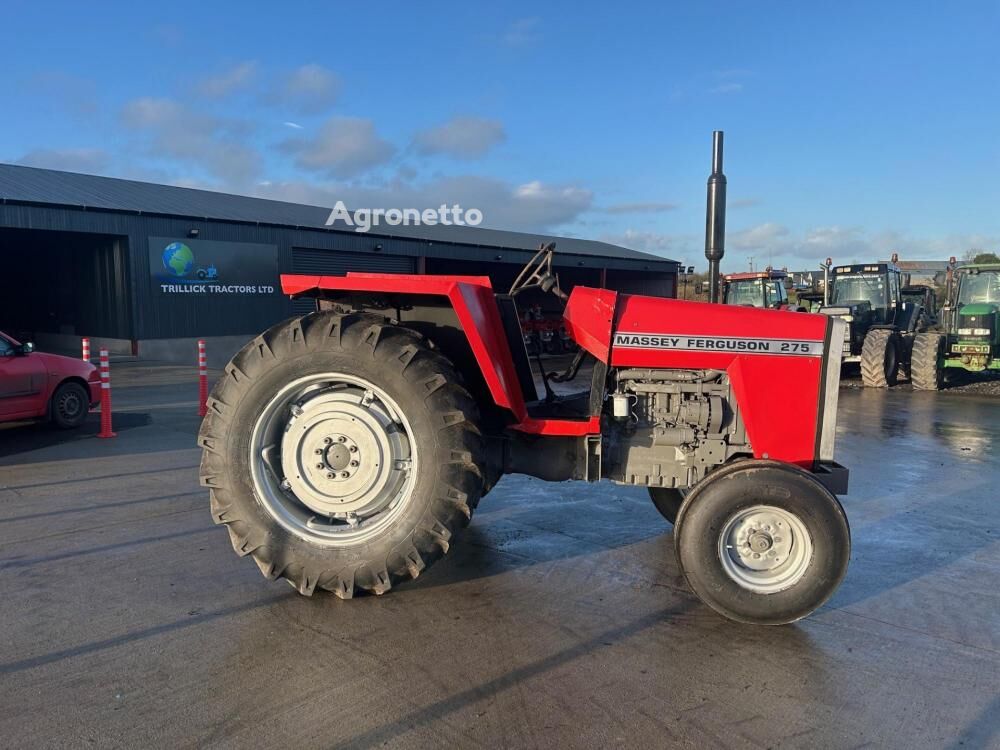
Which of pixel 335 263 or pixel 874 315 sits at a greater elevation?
pixel 335 263

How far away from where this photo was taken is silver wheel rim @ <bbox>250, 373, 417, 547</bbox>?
379cm

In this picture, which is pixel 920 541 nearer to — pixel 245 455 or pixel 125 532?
pixel 245 455

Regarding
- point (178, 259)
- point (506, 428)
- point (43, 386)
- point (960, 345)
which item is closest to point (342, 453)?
point (506, 428)

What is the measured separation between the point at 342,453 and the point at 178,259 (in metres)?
18.0

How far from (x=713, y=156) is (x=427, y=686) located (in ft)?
11.0

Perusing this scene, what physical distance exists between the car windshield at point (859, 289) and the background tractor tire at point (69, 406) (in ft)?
49.8

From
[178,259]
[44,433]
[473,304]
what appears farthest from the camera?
[178,259]

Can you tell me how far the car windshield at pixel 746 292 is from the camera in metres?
17.9

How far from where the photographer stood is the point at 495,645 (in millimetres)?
3352

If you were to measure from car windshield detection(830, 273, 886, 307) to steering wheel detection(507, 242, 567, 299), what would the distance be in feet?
47.8

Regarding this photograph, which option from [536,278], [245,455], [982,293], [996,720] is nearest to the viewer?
[996,720]

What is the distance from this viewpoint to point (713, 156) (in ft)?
14.3

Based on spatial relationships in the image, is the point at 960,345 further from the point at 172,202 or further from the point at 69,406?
the point at 172,202

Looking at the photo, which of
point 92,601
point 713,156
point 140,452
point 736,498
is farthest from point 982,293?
point 92,601
